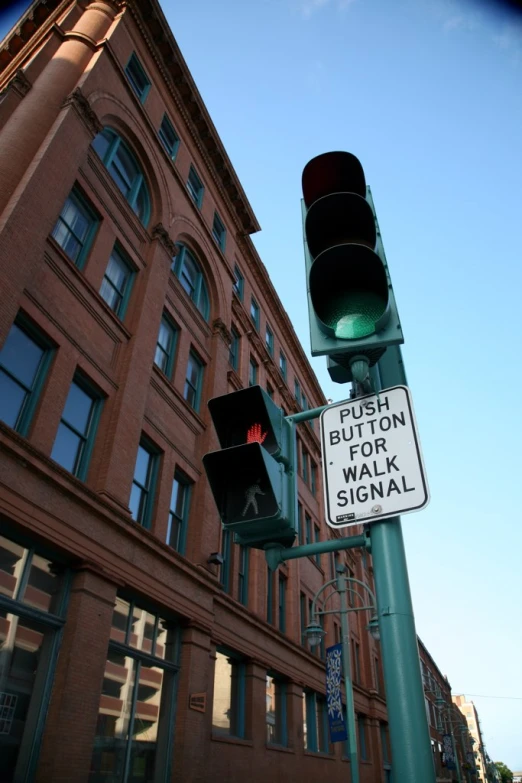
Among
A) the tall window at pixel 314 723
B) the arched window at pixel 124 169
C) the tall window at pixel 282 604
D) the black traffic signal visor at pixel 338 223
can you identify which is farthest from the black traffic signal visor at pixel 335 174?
the tall window at pixel 314 723

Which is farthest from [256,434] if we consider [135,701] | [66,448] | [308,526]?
[308,526]

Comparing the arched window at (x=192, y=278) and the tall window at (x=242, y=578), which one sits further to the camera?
the arched window at (x=192, y=278)

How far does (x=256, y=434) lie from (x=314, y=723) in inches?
950

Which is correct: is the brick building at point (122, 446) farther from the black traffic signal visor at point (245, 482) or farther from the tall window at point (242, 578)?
the black traffic signal visor at point (245, 482)

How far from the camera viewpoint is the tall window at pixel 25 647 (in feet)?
30.8

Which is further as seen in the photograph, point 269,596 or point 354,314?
point 269,596

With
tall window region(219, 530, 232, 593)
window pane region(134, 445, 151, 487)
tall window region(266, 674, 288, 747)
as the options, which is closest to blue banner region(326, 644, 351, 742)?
tall window region(219, 530, 232, 593)

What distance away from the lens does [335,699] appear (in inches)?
590

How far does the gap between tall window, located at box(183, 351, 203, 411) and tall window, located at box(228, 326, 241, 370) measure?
3.49 meters

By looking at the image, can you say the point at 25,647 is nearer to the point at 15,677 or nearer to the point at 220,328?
the point at 15,677

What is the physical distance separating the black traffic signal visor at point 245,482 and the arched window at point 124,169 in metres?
15.7

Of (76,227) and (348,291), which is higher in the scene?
(76,227)

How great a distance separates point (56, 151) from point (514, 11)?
1274cm

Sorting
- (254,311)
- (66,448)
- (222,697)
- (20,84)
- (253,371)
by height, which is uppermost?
(254,311)
